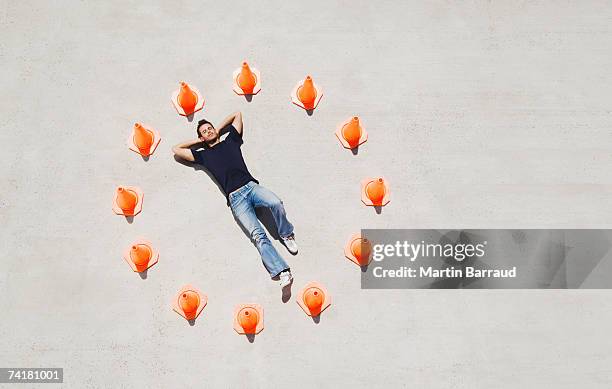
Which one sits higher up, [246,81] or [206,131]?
[246,81]

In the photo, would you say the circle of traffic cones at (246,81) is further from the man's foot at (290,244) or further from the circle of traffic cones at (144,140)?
the man's foot at (290,244)

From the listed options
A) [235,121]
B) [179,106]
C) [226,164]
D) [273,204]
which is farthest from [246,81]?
[273,204]

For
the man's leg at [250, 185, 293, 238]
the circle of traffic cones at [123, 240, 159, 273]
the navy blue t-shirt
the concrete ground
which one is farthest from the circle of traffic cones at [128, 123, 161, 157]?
the man's leg at [250, 185, 293, 238]

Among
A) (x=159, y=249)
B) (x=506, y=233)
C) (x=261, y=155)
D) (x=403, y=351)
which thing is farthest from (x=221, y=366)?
(x=506, y=233)

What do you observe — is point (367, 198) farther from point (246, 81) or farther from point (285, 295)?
point (246, 81)

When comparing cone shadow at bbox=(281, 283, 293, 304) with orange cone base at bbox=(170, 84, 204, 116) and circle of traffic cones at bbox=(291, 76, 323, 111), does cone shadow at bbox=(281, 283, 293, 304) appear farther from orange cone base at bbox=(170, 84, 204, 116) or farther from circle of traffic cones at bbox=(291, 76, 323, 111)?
orange cone base at bbox=(170, 84, 204, 116)

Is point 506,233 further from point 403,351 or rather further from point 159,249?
point 159,249
